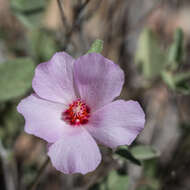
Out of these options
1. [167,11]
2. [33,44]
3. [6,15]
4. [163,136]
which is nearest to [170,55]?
[163,136]

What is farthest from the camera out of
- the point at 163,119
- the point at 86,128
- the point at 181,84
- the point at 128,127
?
the point at 163,119

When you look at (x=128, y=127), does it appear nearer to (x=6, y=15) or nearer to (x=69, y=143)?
(x=69, y=143)

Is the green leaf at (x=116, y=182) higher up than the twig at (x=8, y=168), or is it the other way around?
the green leaf at (x=116, y=182)

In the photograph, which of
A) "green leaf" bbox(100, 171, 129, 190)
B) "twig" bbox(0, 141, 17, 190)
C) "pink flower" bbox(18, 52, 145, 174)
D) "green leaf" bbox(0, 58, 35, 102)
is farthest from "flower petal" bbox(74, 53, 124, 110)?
"twig" bbox(0, 141, 17, 190)

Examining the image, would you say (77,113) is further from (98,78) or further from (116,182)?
(116,182)

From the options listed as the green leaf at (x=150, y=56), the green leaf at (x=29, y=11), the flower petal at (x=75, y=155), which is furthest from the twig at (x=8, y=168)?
the green leaf at (x=150, y=56)

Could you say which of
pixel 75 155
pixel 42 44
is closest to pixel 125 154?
pixel 75 155

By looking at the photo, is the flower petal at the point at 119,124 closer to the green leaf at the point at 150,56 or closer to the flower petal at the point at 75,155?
the flower petal at the point at 75,155
